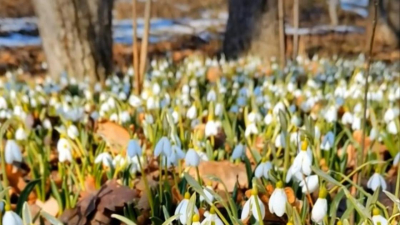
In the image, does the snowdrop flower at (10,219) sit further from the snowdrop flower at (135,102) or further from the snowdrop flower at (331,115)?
the snowdrop flower at (135,102)

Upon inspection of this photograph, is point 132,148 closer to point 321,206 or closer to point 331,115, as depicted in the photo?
point 321,206

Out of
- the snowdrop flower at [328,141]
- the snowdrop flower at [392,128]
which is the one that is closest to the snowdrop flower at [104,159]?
the snowdrop flower at [328,141]

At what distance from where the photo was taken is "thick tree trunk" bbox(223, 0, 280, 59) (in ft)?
18.4

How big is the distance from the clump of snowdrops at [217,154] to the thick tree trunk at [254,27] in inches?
93.3

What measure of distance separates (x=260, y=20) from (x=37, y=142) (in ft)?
12.5

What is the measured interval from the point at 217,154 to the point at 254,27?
152 inches

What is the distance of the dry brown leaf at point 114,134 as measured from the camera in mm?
1979

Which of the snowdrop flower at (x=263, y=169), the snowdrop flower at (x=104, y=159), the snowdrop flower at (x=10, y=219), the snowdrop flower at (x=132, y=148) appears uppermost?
the snowdrop flower at (x=10, y=219)

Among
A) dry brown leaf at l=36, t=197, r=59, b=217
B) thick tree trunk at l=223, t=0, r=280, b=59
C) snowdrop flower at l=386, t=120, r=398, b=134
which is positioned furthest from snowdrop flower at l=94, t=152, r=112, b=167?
thick tree trunk at l=223, t=0, r=280, b=59

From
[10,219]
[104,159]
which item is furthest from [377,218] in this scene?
[104,159]

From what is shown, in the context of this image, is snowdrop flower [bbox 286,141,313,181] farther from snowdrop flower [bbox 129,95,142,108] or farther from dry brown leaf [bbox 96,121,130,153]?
snowdrop flower [bbox 129,95,142,108]

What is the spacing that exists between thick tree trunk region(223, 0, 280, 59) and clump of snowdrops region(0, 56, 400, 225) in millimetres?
2370

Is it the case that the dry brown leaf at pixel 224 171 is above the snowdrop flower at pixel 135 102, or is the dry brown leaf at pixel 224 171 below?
above

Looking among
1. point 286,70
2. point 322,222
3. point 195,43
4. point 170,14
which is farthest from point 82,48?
point 170,14
